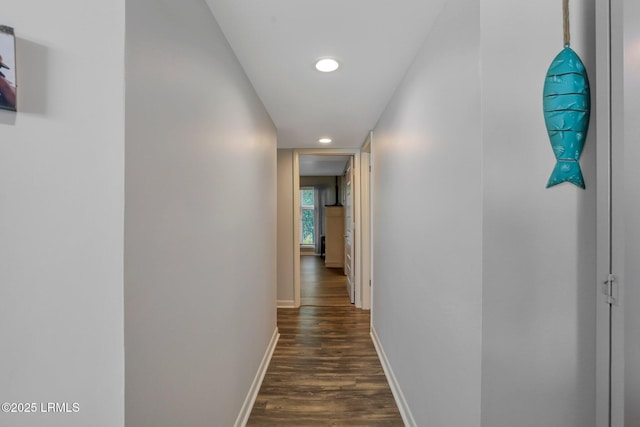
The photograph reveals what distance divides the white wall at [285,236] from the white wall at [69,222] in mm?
3408

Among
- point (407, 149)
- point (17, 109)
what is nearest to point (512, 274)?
point (407, 149)

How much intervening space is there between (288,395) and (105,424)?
5.28ft

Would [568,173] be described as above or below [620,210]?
above

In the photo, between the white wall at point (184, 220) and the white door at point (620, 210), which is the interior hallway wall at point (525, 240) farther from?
the white wall at point (184, 220)

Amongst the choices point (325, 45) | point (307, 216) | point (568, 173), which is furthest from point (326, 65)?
point (307, 216)

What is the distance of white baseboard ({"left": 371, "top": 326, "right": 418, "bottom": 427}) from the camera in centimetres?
180

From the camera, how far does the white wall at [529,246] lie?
3.20 ft

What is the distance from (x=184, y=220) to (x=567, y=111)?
1377mm

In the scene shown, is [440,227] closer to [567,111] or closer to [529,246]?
[529,246]

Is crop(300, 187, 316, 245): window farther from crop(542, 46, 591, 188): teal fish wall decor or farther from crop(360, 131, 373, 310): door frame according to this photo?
crop(542, 46, 591, 188): teal fish wall decor

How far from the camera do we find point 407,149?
1.92 meters

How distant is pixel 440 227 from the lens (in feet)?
4.42

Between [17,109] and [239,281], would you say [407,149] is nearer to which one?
[239,281]

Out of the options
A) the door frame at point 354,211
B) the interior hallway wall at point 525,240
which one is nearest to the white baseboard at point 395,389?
the interior hallway wall at point 525,240
